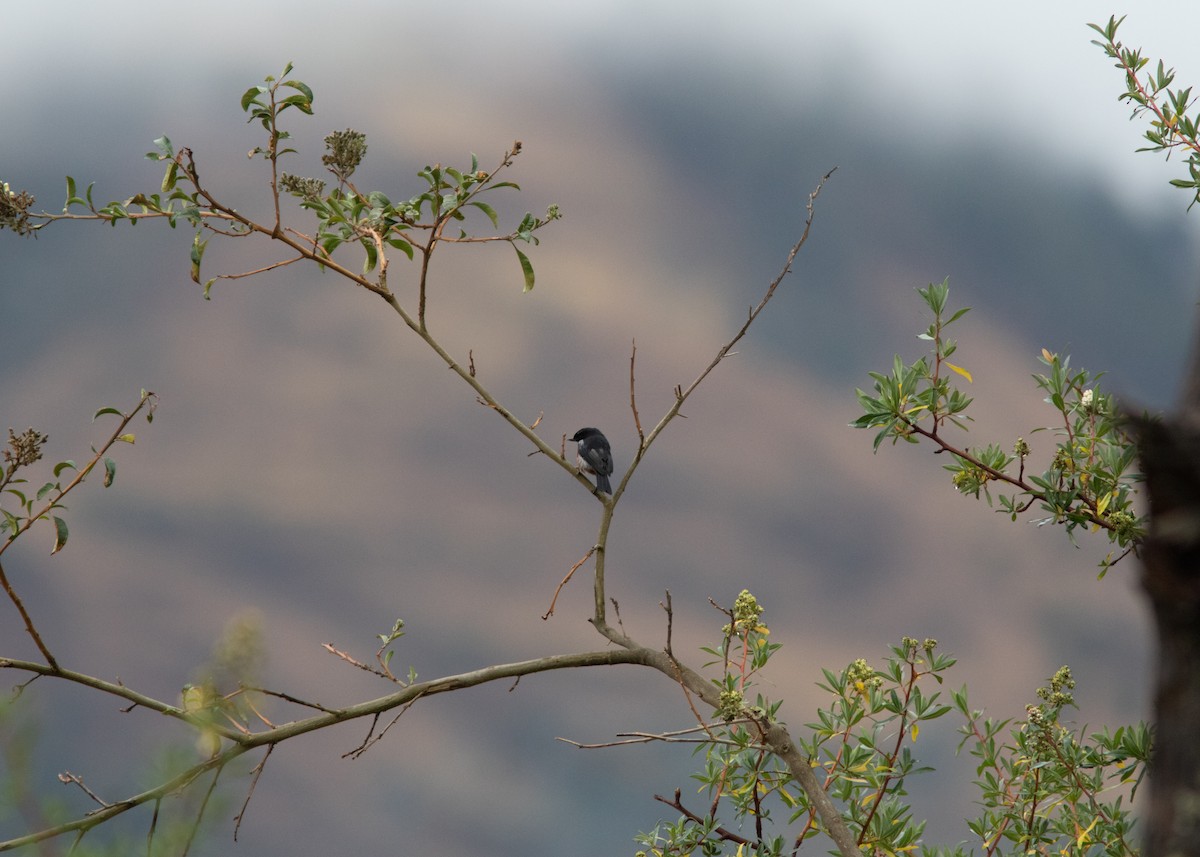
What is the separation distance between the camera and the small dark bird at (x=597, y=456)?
6453mm

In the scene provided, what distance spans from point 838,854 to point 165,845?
2.86 m

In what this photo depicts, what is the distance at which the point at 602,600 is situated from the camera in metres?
4.22

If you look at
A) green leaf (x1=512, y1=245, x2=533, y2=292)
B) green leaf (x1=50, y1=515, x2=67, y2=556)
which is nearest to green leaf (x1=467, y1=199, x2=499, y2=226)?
green leaf (x1=512, y1=245, x2=533, y2=292)

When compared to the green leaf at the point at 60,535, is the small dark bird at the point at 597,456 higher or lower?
higher

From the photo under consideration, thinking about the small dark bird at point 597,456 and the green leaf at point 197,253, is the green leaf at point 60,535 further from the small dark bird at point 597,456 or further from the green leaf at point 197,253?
the small dark bird at point 597,456

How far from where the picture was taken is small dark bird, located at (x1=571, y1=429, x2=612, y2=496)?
6453 millimetres

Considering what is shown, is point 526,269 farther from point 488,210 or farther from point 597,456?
point 597,456

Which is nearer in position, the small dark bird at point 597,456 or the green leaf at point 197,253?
the green leaf at point 197,253

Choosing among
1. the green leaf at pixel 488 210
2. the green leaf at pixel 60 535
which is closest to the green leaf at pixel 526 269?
the green leaf at pixel 488 210

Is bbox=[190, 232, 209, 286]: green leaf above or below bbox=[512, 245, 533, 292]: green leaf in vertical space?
below

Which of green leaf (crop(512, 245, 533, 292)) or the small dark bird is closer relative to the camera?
green leaf (crop(512, 245, 533, 292))

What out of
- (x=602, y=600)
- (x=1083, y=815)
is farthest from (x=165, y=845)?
(x=1083, y=815)

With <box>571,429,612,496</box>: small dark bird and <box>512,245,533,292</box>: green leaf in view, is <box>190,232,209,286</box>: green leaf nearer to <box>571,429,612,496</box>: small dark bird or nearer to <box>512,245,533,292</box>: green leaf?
<box>512,245,533,292</box>: green leaf

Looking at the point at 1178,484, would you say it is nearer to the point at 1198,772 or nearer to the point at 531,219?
the point at 1198,772
